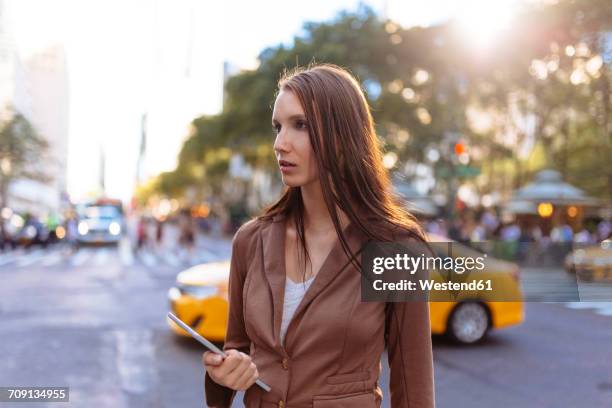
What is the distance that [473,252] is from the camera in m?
1.89

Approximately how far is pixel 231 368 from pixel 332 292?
1.05 feet

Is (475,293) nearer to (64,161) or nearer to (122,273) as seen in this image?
(122,273)

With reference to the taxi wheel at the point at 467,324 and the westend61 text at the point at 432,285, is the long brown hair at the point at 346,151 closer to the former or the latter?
the westend61 text at the point at 432,285

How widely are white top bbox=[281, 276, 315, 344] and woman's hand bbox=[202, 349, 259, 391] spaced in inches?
6.3

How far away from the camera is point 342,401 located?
5.25 feet

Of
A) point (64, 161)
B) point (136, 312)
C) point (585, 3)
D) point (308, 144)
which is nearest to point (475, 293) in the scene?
point (308, 144)

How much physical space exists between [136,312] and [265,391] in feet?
30.8

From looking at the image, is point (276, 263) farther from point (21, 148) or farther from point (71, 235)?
point (71, 235)


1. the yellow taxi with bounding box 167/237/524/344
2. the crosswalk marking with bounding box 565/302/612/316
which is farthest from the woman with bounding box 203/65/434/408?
the crosswalk marking with bounding box 565/302/612/316

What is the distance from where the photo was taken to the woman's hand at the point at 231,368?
150 centimetres

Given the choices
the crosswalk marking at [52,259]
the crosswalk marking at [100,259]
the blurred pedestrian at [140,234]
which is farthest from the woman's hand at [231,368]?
the blurred pedestrian at [140,234]

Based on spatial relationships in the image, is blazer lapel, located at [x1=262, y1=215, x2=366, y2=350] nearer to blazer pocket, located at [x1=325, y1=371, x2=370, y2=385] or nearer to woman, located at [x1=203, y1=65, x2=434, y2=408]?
woman, located at [x1=203, y1=65, x2=434, y2=408]

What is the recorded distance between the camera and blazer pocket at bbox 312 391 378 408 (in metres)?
1.59

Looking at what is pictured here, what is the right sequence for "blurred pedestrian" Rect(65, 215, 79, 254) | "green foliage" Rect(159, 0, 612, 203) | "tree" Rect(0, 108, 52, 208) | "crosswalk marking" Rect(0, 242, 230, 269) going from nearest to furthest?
1. "tree" Rect(0, 108, 52, 208)
2. "green foliage" Rect(159, 0, 612, 203)
3. "crosswalk marking" Rect(0, 242, 230, 269)
4. "blurred pedestrian" Rect(65, 215, 79, 254)
